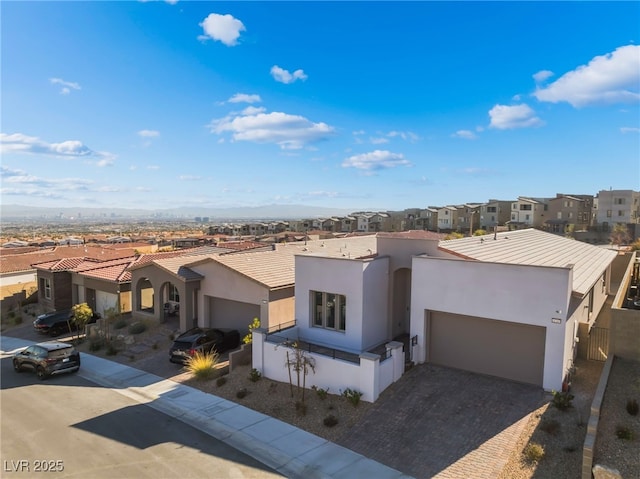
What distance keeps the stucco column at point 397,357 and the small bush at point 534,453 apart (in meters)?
5.00

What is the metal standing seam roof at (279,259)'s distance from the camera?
2089cm

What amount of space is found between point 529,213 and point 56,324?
279 ft

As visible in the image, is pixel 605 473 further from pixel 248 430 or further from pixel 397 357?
pixel 248 430

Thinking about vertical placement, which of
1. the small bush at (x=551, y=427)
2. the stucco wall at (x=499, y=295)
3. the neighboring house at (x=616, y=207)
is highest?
the neighboring house at (x=616, y=207)

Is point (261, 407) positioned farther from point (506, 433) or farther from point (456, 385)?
point (506, 433)

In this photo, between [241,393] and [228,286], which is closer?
[241,393]

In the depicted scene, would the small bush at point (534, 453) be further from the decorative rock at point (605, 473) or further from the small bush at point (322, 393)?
the small bush at point (322, 393)

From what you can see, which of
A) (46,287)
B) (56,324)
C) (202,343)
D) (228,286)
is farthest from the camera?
(46,287)

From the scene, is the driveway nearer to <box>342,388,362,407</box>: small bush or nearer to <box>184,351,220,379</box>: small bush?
<box>342,388,362,407</box>: small bush

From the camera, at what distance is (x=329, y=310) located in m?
18.0

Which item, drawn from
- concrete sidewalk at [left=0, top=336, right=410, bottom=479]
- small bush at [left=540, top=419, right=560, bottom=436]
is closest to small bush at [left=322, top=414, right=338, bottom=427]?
concrete sidewalk at [left=0, top=336, right=410, bottom=479]

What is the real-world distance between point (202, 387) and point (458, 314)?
10107 mm

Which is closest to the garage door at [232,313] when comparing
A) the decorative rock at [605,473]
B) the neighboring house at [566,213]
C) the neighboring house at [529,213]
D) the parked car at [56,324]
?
the parked car at [56,324]

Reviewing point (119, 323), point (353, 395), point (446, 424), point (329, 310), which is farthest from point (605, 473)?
point (119, 323)
